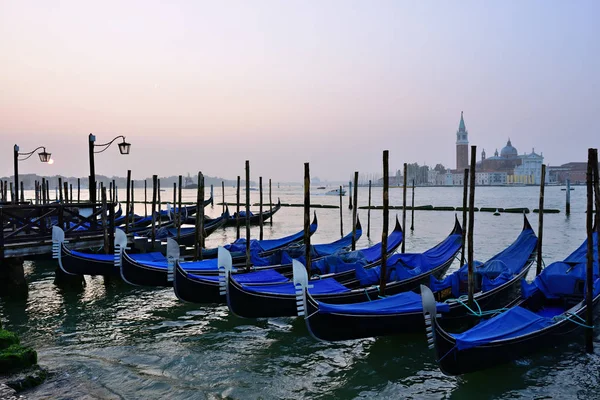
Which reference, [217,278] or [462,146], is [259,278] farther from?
[462,146]

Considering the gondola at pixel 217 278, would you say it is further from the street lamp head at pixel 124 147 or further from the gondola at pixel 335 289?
the street lamp head at pixel 124 147

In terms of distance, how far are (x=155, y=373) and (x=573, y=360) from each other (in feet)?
14.4

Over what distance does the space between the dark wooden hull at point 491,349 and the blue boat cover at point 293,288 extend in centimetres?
209

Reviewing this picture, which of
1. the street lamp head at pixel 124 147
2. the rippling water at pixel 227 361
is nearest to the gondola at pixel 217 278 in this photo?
the rippling water at pixel 227 361

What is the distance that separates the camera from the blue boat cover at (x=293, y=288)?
5.94 meters

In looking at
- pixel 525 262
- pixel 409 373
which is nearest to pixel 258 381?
pixel 409 373

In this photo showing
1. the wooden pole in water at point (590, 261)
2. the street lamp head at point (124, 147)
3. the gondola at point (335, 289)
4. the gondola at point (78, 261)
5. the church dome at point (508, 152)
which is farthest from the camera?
the church dome at point (508, 152)

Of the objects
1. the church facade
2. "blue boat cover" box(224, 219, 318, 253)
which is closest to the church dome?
the church facade

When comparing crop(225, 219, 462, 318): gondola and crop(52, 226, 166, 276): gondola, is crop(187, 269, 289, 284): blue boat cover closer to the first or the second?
crop(225, 219, 462, 318): gondola

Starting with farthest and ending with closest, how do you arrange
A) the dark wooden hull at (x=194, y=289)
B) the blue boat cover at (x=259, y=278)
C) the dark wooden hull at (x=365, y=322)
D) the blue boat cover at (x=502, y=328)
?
the blue boat cover at (x=259, y=278), the dark wooden hull at (x=194, y=289), the dark wooden hull at (x=365, y=322), the blue boat cover at (x=502, y=328)

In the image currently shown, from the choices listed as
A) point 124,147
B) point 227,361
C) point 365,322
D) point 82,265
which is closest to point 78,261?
point 82,265

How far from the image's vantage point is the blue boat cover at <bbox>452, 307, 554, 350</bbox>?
4301 mm

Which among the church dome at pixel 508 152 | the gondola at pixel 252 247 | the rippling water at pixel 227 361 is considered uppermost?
the church dome at pixel 508 152

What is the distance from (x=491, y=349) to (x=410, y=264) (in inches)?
131
